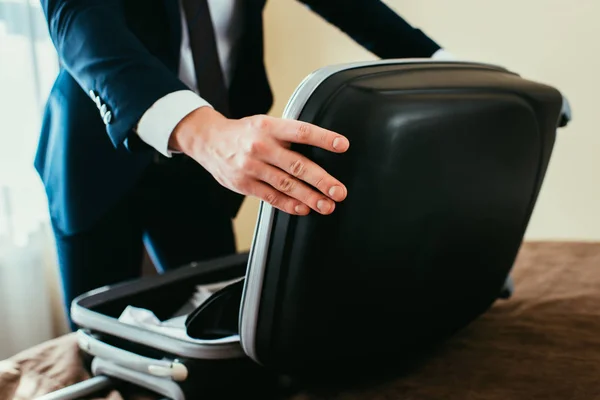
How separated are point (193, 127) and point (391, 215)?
24 cm

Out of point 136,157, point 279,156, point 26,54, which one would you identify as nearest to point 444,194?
point 279,156

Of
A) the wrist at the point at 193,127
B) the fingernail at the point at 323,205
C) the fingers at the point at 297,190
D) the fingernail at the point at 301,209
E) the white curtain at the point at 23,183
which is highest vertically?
the wrist at the point at 193,127

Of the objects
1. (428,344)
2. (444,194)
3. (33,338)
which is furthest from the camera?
(33,338)

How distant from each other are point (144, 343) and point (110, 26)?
0.40m

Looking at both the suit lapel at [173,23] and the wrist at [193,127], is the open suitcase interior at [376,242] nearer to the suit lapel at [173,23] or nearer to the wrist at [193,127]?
the wrist at [193,127]

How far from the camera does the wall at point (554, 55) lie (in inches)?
74.7

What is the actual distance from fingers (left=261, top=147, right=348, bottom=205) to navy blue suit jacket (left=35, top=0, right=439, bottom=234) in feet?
0.61

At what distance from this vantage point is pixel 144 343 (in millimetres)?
785

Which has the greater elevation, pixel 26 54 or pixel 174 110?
pixel 174 110

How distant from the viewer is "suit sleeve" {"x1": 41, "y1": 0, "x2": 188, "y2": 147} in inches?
28.8

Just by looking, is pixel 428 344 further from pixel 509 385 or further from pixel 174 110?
pixel 174 110

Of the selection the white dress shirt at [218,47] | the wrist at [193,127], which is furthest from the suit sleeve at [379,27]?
the wrist at [193,127]

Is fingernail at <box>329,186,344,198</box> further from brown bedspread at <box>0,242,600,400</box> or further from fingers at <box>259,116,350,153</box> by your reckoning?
brown bedspread at <box>0,242,600,400</box>

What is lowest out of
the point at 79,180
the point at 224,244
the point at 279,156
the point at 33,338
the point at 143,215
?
the point at 33,338
